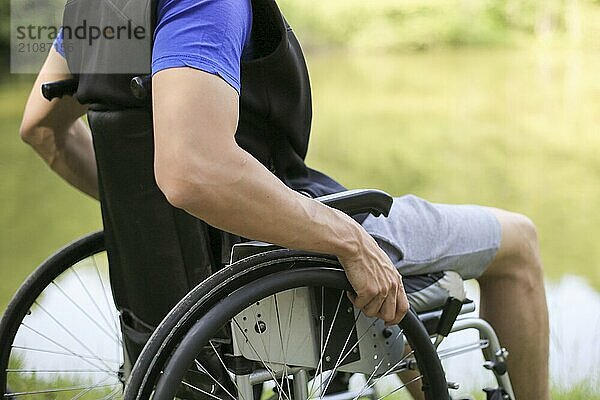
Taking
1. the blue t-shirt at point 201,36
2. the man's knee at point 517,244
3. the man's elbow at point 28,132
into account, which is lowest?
the man's knee at point 517,244

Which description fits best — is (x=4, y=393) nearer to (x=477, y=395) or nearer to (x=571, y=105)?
(x=477, y=395)

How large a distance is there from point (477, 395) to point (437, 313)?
996 mm

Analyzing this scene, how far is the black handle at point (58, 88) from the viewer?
1.70 meters

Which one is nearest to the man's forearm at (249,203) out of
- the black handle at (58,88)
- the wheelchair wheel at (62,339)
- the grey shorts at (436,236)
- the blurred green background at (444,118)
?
the grey shorts at (436,236)

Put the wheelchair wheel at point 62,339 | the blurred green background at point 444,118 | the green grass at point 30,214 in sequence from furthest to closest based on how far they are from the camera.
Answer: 1. the blurred green background at point 444,118
2. the green grass at point 30,214
3. the wheelchair wheel at point 62,339

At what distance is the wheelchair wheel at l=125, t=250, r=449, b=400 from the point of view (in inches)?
55.9

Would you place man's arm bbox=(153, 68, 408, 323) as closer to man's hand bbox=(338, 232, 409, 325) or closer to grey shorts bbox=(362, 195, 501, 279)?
man's hand bbox=(338, 232, 409, 325)

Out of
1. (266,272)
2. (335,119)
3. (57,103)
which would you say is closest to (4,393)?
(57,103)

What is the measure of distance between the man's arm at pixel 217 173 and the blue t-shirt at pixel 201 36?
0.02 meters

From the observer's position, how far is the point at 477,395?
2.65 meters

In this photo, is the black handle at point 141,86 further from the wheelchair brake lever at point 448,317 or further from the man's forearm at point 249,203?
the wheelchair brake lever at point 448,317

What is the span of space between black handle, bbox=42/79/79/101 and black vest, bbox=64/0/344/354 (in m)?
0.07

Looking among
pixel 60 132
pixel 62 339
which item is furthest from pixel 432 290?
pixel 62 339

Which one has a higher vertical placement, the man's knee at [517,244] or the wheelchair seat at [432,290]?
the man's knee at [517,244]
